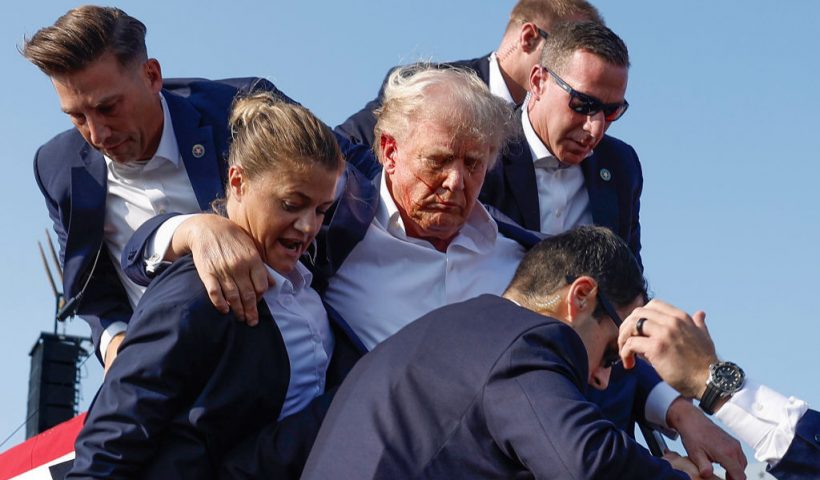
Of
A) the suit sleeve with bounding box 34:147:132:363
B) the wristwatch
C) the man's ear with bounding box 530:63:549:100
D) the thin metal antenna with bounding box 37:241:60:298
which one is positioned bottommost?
the thin metal antenna with bounding box 37:241:60:298

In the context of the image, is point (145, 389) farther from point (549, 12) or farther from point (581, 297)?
point (549, 12)

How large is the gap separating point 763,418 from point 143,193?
7.37ft

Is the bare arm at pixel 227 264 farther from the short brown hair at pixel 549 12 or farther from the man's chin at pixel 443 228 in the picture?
the short brown hair at pixel 549 12

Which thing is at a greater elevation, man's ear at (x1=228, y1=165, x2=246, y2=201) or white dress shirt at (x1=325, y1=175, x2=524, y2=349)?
man's ear at (x1=228, y1=165, x2=246, y2=201)

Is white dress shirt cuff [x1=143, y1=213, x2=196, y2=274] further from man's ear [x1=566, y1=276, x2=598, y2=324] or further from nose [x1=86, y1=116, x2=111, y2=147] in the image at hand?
man's ear [x1=566, y1=276, x2=598, y2=324]

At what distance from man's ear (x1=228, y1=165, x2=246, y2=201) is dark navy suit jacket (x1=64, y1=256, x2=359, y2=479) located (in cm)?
37

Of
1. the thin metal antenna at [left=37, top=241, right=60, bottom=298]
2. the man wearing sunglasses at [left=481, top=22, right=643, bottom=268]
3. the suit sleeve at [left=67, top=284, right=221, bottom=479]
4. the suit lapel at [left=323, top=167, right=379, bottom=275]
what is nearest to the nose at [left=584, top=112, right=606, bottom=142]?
the man wearing sunglasses at [left=481, top=22, right=643, bottom=268]

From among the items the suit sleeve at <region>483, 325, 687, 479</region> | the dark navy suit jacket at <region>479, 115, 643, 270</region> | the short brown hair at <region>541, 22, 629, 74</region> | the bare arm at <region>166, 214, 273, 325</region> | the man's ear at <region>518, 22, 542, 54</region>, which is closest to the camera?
the suit sleeve at <region>483, 325, 687, 479</region>

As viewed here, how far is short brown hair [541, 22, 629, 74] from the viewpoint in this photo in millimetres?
5840

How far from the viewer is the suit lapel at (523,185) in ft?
18.2

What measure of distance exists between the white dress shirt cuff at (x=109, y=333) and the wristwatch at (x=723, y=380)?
212cm

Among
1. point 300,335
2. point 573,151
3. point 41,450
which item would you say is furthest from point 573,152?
point 41,450

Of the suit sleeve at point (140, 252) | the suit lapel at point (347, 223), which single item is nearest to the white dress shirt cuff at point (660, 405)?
the suit lapel at point (347, 223)

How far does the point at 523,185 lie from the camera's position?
219 inches
